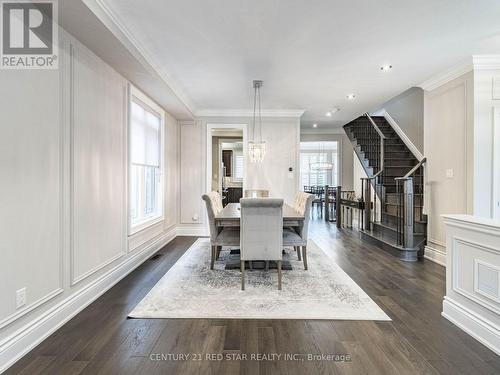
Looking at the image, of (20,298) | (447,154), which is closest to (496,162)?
(447,154)

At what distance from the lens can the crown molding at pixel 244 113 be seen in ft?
18.2

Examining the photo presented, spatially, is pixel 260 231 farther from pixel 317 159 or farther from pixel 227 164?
pixel 317 159

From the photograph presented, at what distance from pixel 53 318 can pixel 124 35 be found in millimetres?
2467

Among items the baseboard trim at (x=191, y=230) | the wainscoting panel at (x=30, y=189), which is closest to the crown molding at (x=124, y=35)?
the wainscoting panel at (x=30, y=189)

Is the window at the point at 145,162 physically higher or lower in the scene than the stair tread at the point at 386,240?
higher

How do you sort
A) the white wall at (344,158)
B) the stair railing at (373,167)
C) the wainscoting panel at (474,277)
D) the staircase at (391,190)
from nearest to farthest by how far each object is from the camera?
the wainscoting panel at (474,277)
the staircase at (391,190)
the stair railing at (373,167)
the white wall at (344,158)

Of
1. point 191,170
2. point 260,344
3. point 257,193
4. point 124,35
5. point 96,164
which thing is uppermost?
point 124,35

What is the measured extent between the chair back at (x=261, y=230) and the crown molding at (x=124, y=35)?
186 cm

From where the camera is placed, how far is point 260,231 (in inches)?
111

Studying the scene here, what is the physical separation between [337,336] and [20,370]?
208 centimetres

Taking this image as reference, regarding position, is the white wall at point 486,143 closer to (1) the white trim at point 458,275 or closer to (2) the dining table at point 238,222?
(1) the white trim at point 458,275

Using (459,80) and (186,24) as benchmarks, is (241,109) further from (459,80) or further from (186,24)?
(459,80)

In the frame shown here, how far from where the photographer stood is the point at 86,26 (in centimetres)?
214

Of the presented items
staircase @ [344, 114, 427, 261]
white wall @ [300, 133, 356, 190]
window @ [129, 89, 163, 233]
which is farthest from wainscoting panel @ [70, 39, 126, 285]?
white wall @ [300, 133, 356, 190]
